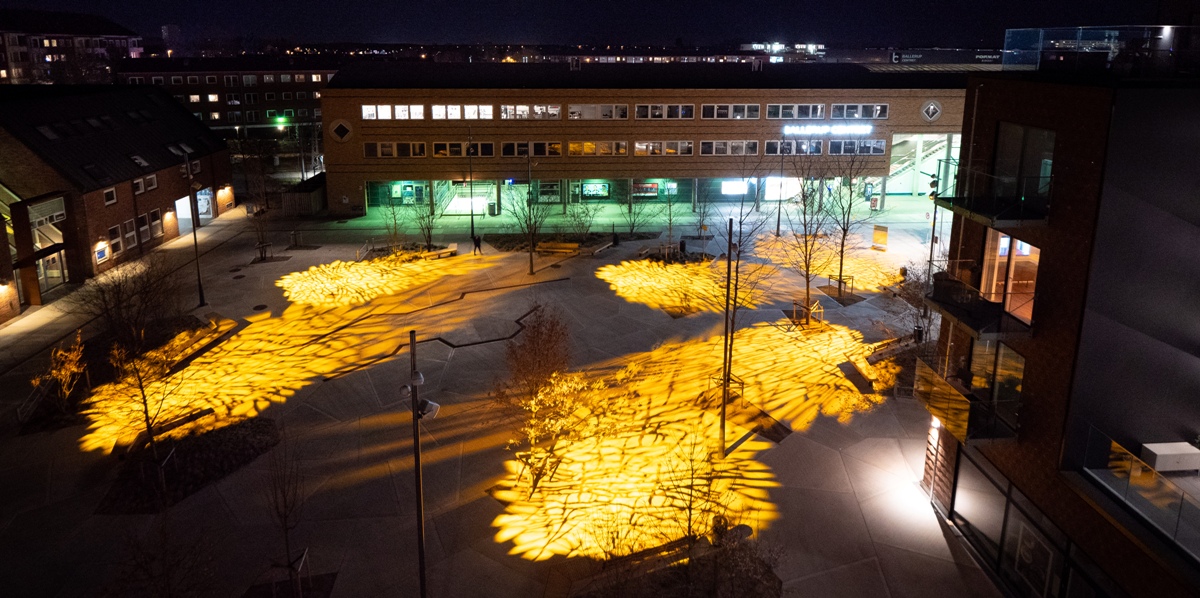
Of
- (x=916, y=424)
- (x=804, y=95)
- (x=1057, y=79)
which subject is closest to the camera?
(x=1057, y=79)

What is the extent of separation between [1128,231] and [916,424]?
10989 millimetres

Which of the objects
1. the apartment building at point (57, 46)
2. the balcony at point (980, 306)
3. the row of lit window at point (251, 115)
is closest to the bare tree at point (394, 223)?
the balcony at point (980, 306)

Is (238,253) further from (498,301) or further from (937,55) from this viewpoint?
(937,55)

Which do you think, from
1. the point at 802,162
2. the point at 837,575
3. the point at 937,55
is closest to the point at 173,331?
Result: the point at 837,575

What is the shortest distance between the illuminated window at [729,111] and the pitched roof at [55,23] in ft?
422

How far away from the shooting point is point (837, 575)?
15961 millimetres

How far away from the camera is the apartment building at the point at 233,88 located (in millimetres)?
88562

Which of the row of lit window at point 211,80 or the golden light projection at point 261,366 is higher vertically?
the row of lit window at point 211,80

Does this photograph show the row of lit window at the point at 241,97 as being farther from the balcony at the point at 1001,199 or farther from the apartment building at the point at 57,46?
the balcony at the point at 1001,199

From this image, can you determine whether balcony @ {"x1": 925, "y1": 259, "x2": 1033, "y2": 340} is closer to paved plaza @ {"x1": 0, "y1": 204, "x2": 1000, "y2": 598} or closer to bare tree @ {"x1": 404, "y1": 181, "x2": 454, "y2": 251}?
paved plaza @ {"x1": 0, "y1": 204, "x2": 1000, "y2": 598}

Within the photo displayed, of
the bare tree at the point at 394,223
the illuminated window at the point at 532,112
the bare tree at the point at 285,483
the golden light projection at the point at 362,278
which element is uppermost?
the illuminated window at the point at 532,112

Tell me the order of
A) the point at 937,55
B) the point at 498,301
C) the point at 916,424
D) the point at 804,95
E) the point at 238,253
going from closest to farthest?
the point at 916,424
the point at 498,301
the point at 238,253
the point at 804,95
the point at 937,55

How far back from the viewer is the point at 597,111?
172ft

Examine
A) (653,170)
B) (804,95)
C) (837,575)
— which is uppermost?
(804,95)
